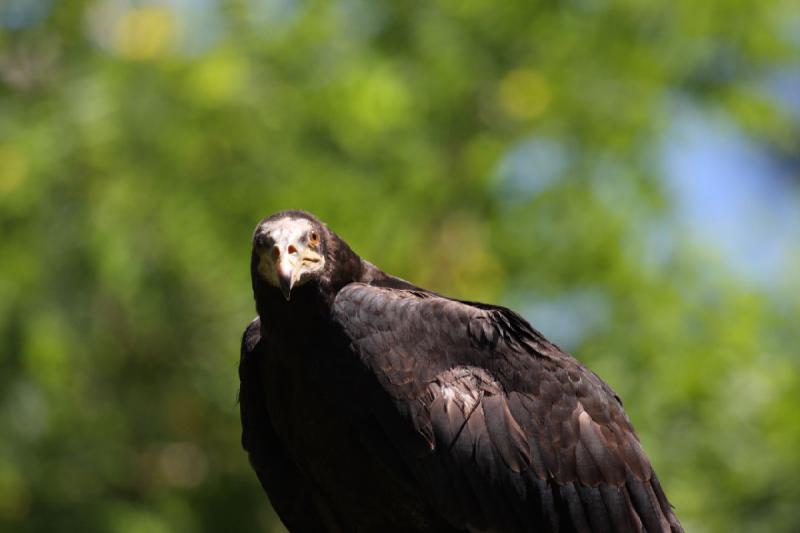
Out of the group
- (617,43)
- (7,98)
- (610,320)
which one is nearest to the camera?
(7,98)

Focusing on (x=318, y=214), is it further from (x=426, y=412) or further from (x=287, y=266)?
(x=426, y=412)

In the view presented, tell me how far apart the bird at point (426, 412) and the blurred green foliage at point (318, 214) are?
4246 mm

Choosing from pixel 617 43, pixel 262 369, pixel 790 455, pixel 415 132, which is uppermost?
pixel 617 43

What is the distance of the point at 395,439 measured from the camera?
4.52m

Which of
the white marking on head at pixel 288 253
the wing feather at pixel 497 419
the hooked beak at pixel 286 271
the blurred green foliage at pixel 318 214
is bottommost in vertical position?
the wing feather at pixel 497 419

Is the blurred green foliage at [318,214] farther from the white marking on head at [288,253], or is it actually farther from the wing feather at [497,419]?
the wing feather at [497,419]

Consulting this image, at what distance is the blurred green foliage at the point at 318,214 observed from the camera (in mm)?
9055

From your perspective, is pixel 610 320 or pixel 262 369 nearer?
pixel 262 369

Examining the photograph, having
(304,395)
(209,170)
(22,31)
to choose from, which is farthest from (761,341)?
(304,395)

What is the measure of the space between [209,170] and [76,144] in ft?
3.88

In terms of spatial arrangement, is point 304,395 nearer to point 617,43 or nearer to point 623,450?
point 623,450

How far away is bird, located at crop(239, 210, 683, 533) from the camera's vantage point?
456 cm

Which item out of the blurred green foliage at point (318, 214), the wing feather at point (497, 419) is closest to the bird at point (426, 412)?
the wing feather at point (497, 419)

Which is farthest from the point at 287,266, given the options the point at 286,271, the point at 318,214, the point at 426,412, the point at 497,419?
the point at 318,214
